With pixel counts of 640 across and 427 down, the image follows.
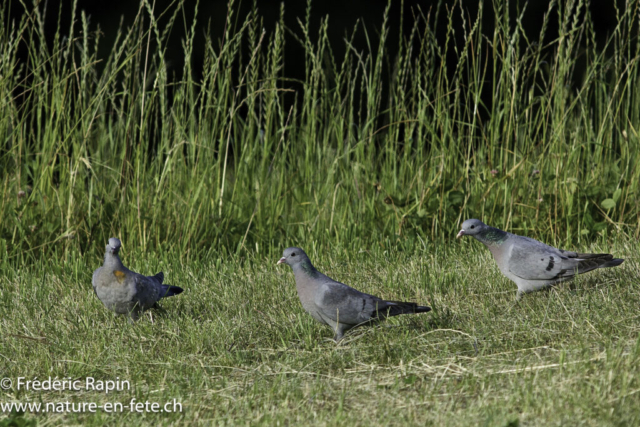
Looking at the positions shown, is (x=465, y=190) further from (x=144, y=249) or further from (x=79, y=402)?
(x=79, y=402)

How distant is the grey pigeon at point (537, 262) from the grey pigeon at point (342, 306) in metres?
0.57

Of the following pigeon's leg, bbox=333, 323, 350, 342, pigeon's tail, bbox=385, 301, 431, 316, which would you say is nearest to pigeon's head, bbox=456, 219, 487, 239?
pigeon's tail, bbox=385, 301, 431, 316

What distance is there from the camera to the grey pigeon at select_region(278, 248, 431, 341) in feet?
8.35

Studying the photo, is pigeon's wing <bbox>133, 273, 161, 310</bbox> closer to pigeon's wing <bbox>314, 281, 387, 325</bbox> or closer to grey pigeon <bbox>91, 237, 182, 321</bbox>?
grey pigeon <bbox>91, 237, 182, 321</bbox>

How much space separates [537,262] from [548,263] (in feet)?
0.14

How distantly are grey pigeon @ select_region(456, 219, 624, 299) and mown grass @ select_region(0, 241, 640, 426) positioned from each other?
8 centimetres

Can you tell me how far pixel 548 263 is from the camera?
9.51ft

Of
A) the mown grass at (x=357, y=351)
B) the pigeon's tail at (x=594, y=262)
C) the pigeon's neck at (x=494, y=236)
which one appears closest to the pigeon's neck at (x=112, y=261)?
the mown grass at (x=357, y=351)

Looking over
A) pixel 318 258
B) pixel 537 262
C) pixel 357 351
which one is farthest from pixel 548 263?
pixel 318 258

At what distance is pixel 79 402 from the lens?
2.33 meters

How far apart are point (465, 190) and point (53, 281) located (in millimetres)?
2171

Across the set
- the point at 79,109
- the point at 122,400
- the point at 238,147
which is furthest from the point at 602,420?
the point at 238,147

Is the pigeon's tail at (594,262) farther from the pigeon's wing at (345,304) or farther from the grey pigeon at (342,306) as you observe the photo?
the pigeon's wing at (345,304)

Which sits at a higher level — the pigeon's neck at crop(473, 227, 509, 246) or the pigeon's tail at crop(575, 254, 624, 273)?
the pigeon's neck at crop(473, 227, 509, 246)
